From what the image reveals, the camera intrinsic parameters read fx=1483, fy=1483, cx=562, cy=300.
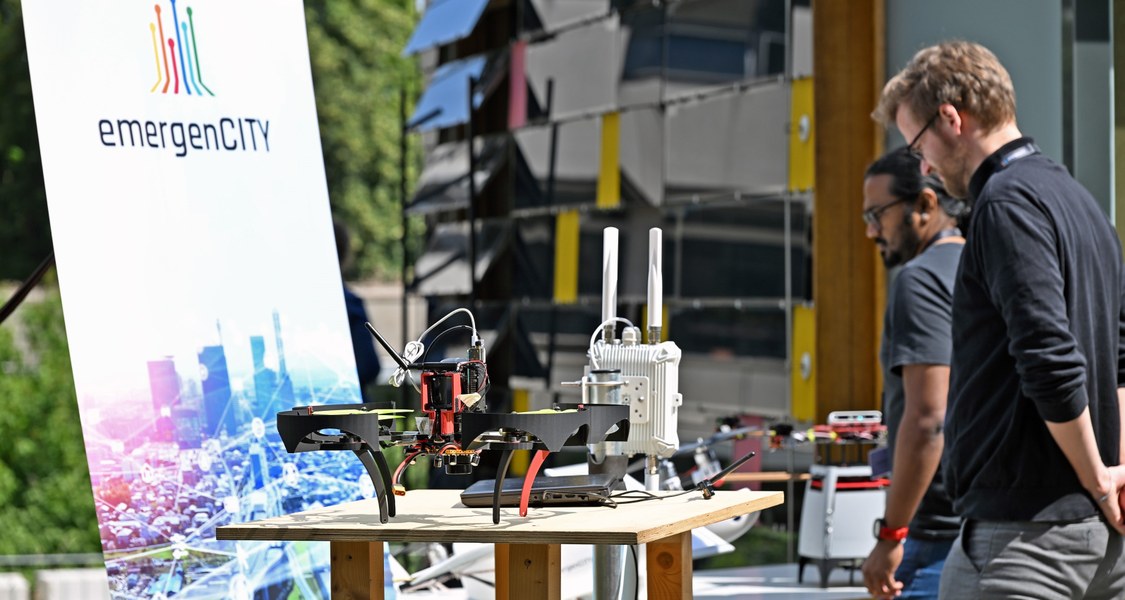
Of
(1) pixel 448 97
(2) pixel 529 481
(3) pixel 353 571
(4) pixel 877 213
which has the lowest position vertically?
(3) pixel 353 571

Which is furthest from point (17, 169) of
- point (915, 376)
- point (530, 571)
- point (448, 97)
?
point (530, 571)

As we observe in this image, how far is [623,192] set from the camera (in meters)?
5.07

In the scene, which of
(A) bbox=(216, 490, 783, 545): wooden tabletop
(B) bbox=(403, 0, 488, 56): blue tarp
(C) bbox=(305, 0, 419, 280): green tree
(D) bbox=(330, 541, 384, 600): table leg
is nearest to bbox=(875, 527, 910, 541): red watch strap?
(A) bbox=(216, 490, 783, 545): wooden tabletop

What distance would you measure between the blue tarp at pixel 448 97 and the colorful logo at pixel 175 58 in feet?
11.0

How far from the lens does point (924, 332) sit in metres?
2.56

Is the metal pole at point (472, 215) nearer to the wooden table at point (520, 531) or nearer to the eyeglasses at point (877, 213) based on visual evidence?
the eyeglasses at point (877, 213)

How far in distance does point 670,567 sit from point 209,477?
945 millimetres

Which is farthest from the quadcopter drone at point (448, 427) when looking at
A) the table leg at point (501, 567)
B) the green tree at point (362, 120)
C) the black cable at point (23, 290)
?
the green tree at point (362, 120)

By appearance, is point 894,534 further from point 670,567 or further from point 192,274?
point 192,274

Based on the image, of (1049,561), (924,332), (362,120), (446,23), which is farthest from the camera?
(362,120)

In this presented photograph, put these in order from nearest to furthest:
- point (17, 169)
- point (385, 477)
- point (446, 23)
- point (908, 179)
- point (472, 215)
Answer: point (385, 477)
point (908, 179)
point (472, 215)
point (446, 23)
point (17, 169)

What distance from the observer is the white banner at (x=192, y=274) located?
2418mm

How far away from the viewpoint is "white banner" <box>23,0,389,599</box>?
2418 mm

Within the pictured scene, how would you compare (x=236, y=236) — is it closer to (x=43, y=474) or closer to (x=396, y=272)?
(x=43, y=474)
